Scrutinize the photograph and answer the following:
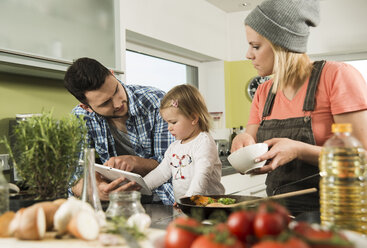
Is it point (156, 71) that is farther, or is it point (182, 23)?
point (156, 71)

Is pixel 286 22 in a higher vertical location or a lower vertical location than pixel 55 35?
lower

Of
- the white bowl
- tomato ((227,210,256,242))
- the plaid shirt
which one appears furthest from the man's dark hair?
tomato ((227,210,256,242))

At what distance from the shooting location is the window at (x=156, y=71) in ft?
11.3

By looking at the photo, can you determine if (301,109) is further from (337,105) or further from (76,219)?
(76,219)

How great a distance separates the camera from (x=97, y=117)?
1994 millimetres

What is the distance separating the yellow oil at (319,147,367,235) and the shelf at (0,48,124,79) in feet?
5.01

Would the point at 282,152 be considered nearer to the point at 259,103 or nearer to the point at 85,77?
the point at 259,103

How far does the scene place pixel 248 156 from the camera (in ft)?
4.03

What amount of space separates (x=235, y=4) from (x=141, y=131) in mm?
2843

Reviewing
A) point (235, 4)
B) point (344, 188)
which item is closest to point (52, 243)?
point (344, 188)

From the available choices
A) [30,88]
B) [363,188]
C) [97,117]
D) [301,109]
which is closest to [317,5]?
[301,109]

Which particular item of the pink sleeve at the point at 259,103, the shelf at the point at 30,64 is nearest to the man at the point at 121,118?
the shelf at the point at 30,64

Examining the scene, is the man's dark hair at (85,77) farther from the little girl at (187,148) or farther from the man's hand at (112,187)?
the man's hand at (112,187)

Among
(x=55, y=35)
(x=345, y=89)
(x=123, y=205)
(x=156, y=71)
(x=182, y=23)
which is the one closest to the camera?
(x=123, y=205)
